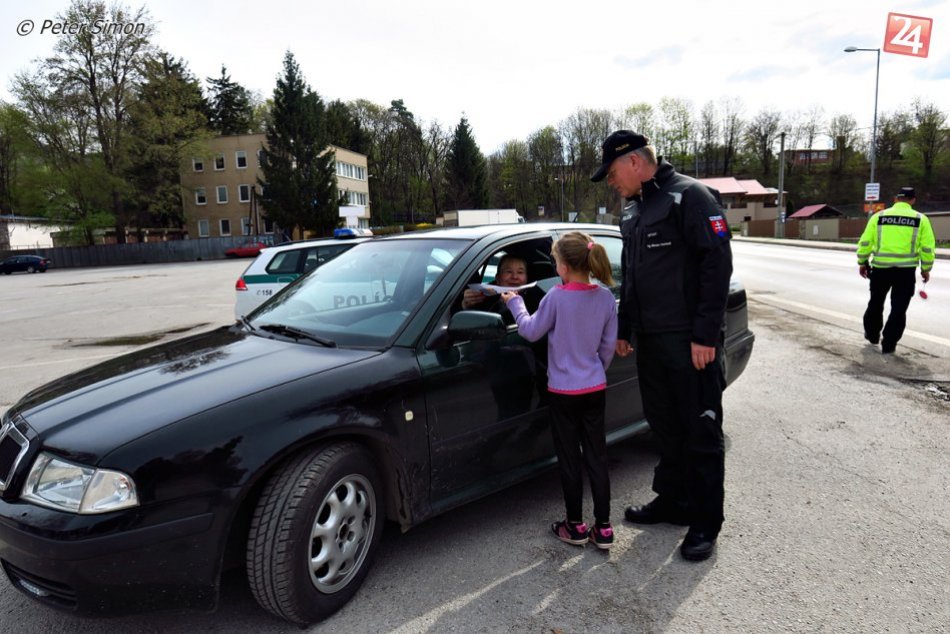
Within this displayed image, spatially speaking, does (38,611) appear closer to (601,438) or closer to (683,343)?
(601,438)

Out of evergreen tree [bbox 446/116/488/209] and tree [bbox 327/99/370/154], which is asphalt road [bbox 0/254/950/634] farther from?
evergreen tree [bbox 446/116/488/209]

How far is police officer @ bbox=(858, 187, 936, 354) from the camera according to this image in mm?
6781

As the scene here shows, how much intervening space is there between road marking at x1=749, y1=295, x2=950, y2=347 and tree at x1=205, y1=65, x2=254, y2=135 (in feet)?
235

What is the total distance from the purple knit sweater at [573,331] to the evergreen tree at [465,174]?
77009 millimetres

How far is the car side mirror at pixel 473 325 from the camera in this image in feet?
9.16

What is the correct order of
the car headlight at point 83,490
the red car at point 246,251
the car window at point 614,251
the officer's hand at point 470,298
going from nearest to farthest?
the car headlight at point 83,490 → the officer's hand at point 470,298 → the car window at point 614,251 → the red car at point 246,251

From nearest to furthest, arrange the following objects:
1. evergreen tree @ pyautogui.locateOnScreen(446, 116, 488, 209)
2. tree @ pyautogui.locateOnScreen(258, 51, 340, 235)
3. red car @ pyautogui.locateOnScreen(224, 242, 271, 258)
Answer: red car @ pyautogui.locateOnScreen(224, 242, 271, 258), tree @ pyautogui.locateOnScreen(258, 51, 340, 235), evergreen tree @ pyautogui.locateOnScreen(446, 116, 488, 209)

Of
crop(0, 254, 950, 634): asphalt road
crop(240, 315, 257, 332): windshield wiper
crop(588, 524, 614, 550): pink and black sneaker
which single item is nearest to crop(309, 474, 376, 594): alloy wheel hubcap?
crop(0, 254, 950, 634): asphalt road

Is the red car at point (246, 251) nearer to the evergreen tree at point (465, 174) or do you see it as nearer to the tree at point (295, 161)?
the tree at point (295, 161)

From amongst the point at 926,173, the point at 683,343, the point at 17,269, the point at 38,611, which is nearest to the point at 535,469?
the point at 683,343

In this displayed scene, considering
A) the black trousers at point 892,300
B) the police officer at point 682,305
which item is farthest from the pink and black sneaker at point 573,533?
the black trousers at point 892,300

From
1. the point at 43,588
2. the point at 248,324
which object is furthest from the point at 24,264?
the point at 43,588

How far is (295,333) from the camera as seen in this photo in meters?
3.09

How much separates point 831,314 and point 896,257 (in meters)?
3.15
